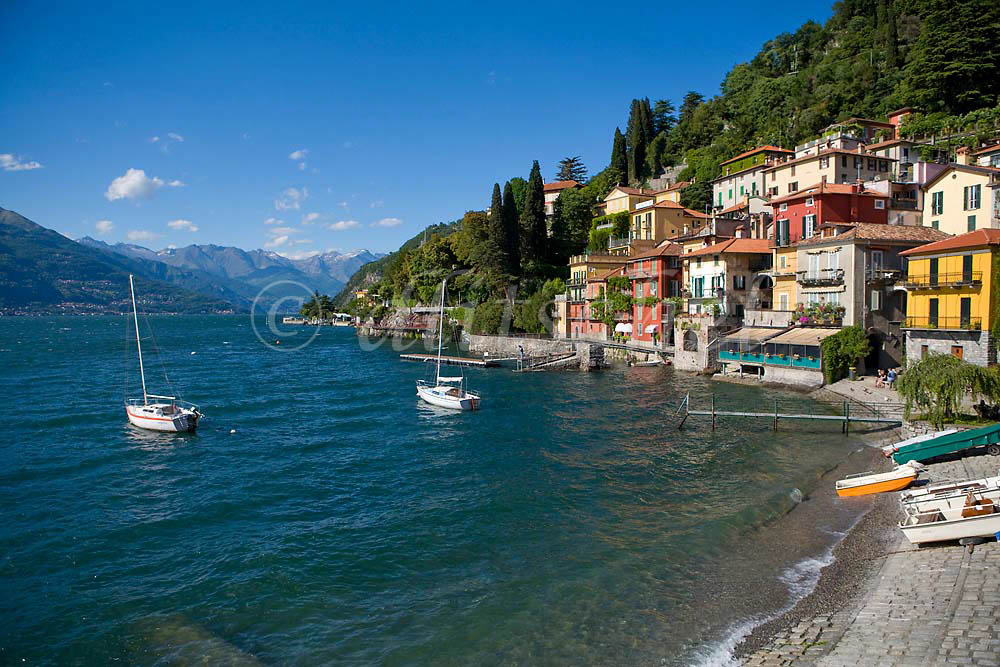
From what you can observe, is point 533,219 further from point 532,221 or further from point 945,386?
point 945,386

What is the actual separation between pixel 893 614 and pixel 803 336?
31.8m

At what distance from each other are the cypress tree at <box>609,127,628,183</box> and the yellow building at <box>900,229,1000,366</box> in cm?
7407

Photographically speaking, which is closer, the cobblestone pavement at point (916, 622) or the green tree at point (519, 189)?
the cobblestone pavement at point (916, 622)

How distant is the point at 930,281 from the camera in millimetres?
30219

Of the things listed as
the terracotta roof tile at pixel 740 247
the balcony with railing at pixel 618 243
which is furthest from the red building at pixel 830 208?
the balcony with railing at pixel 618 243

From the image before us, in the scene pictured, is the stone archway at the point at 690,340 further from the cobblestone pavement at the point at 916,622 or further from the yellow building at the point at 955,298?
the cobblestone pavement at the point at 916,622

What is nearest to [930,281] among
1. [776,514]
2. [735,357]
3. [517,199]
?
[735,357]

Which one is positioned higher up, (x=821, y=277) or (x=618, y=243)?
(x=618, y=243)

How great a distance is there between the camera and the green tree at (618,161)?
328 feet

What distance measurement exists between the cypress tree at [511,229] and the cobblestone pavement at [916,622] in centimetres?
6732

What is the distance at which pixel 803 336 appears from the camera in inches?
1585

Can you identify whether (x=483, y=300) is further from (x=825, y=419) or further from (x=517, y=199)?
(x=825, y=419)

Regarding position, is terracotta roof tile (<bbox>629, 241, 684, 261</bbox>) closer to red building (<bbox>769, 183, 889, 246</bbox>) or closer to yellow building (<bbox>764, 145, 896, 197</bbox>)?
red building (<bbox>769, 183, 889, 246</bbox>)

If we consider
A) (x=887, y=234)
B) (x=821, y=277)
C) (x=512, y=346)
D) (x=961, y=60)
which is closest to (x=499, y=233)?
(x=512, y=346)
